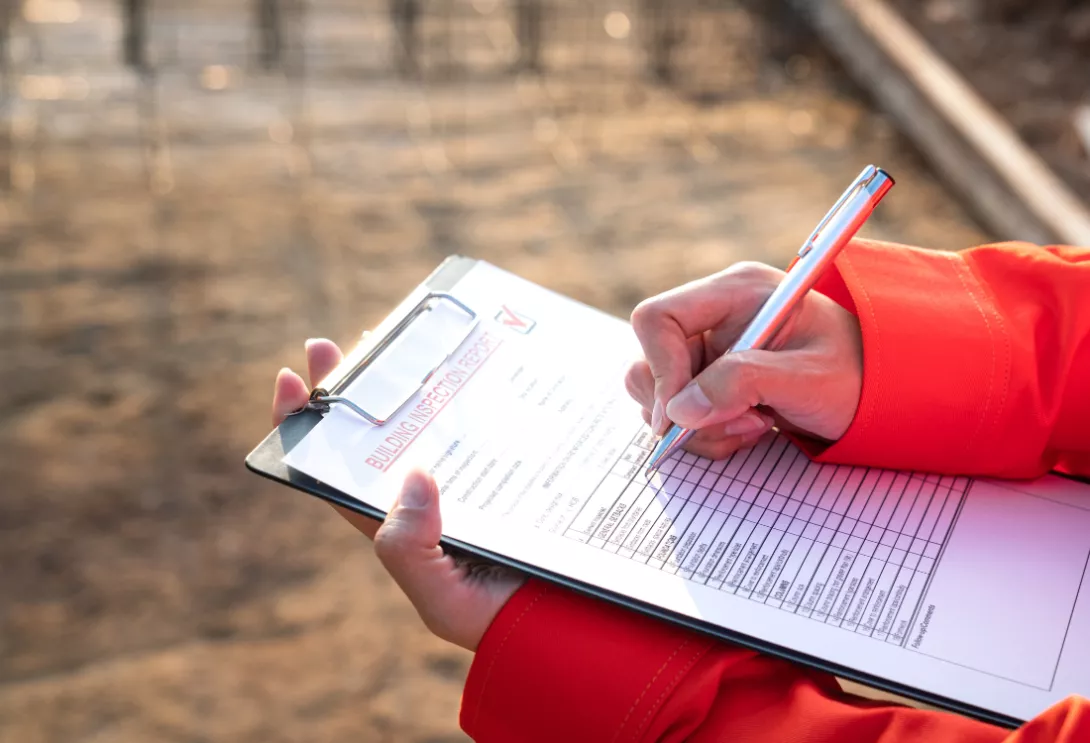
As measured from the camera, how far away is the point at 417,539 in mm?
682

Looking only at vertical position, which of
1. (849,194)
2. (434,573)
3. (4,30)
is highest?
(849,194)

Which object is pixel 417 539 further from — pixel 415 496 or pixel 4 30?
pixel 4 30

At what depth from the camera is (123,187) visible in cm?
245

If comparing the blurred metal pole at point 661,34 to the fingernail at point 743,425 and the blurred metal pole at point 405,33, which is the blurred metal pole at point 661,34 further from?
the fingernail at point 743,425

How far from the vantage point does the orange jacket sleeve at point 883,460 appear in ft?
2.10

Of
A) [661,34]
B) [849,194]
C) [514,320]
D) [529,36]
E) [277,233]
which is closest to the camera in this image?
[849,194]

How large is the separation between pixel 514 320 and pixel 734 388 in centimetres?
23

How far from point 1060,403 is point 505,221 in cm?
181

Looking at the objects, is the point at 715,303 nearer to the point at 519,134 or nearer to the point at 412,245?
the point at 412,245

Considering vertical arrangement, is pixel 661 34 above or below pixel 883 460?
below

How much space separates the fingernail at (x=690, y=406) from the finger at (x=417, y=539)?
0.19 m

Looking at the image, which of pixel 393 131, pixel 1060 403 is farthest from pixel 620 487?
pixel 393 131

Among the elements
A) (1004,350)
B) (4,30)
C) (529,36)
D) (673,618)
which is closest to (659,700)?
(673,618)

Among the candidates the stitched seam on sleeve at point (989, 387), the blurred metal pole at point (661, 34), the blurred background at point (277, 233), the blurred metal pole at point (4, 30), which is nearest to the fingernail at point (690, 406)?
the stitched seam on sleeve at point (989, 387)
